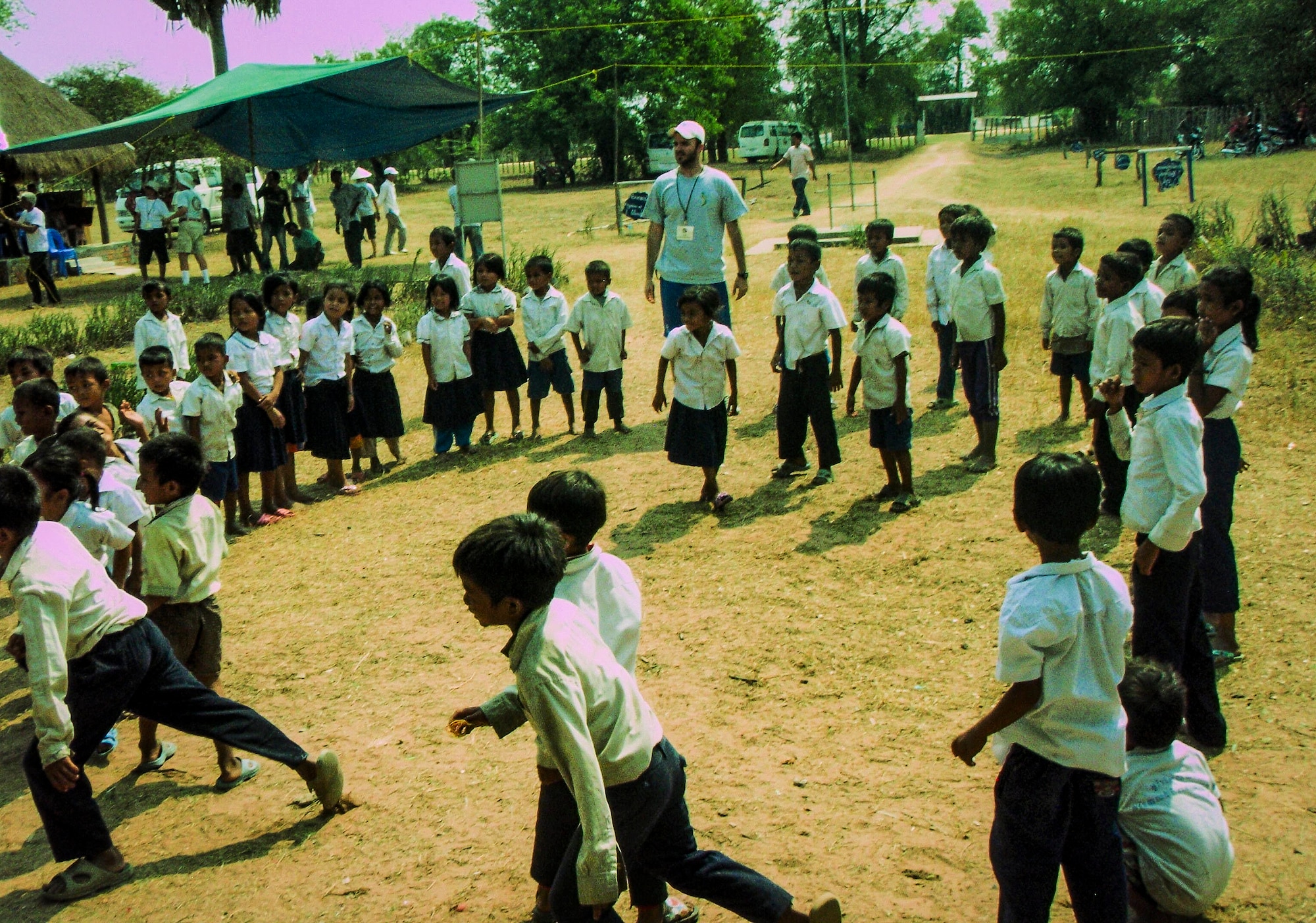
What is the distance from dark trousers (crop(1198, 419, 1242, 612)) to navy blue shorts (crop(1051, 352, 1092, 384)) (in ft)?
10.0

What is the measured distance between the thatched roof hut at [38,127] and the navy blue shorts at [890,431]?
2123 centimetres

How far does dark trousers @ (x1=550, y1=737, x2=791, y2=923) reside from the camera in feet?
8.32

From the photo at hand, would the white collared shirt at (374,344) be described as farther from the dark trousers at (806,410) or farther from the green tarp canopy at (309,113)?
the green tarp canopy at (309,113)

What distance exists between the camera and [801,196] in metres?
23.7

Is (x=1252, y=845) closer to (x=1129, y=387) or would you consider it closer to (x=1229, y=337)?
(x=1229, y=337)

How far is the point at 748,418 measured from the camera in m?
8.80

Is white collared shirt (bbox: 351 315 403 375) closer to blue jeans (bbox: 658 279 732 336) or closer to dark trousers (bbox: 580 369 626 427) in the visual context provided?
dark trousers (bbox: 580 369 626 427)

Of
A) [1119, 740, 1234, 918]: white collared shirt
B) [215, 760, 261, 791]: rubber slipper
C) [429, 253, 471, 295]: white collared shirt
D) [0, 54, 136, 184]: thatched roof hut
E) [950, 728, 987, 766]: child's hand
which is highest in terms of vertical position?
[0, 54, 136, 184]: thatched roof hut

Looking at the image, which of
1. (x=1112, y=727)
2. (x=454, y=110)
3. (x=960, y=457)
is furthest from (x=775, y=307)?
(x=454, y=110)

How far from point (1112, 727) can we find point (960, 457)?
196 inches

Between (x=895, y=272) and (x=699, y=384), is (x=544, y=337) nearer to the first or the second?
(x=699, y=384)

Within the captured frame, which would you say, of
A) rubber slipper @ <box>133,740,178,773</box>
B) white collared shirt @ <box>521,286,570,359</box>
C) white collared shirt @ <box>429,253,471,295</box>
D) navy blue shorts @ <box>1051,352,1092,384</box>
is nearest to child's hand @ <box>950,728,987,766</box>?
rubber slipper @ <box>133,740,178,773</box>

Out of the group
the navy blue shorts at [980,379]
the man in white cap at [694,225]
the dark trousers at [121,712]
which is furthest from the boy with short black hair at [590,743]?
the man in white cap at [694,225]

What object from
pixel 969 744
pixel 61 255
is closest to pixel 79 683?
pixel 969 744
